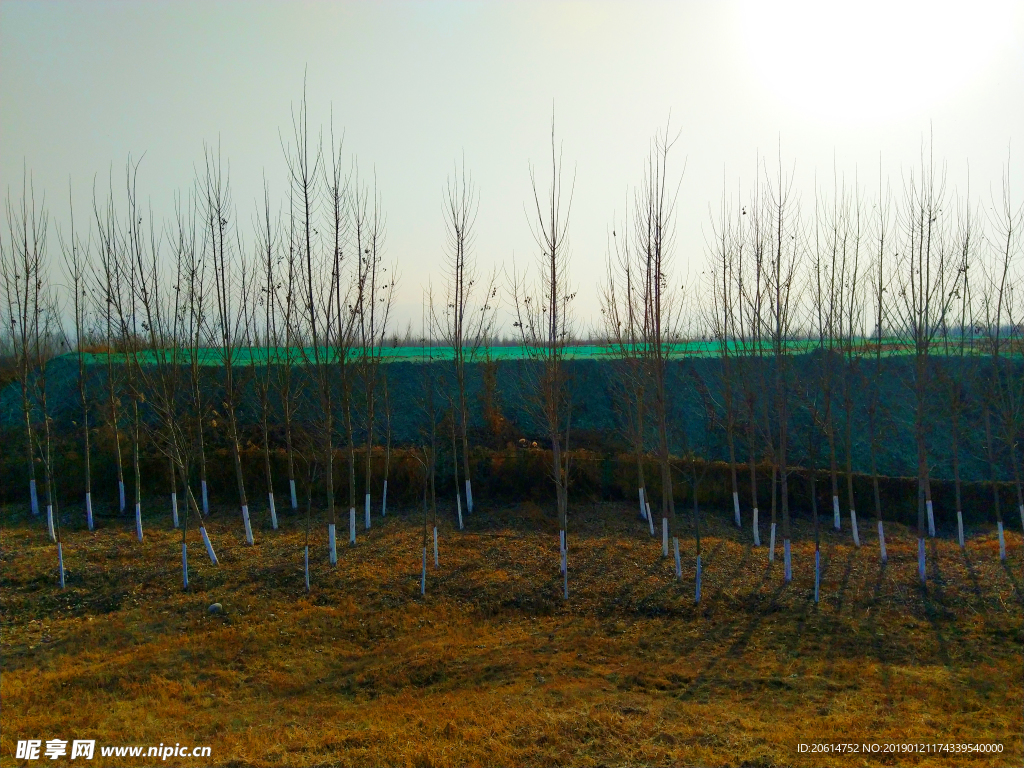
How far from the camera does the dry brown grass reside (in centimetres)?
596

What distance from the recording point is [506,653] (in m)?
8.18

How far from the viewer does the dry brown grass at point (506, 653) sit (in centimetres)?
596

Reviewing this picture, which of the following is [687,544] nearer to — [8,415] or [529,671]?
[529,671]

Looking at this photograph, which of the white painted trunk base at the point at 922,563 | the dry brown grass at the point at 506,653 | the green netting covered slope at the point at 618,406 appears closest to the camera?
the dry brown grass at the point at 506,653

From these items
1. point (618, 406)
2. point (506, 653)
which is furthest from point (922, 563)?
point (618, 406)

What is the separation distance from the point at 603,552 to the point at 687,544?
1.71 metres

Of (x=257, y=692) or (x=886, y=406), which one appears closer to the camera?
(x=257, y=692)

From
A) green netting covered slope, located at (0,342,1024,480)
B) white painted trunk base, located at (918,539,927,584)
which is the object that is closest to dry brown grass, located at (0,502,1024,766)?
white painted trunk base, located at (918,539,927,584)

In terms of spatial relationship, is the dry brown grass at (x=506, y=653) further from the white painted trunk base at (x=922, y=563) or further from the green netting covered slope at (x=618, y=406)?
the green netting covered slope at (x=618, y=406)

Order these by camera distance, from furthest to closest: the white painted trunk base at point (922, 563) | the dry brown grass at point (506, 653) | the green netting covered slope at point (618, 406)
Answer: the green netting covered slope at point (618, 406) → the white painted trunk base at point (922, 563) → the dry brown grass at point (506, 653)

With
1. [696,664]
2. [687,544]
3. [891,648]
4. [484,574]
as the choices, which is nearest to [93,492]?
[484,574]

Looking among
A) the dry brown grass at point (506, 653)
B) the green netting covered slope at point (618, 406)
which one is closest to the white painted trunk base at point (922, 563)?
the dry brown grass at point (506, 653)

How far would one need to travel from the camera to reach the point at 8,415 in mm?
21391

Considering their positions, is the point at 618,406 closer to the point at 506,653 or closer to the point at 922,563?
the point at 922,563
